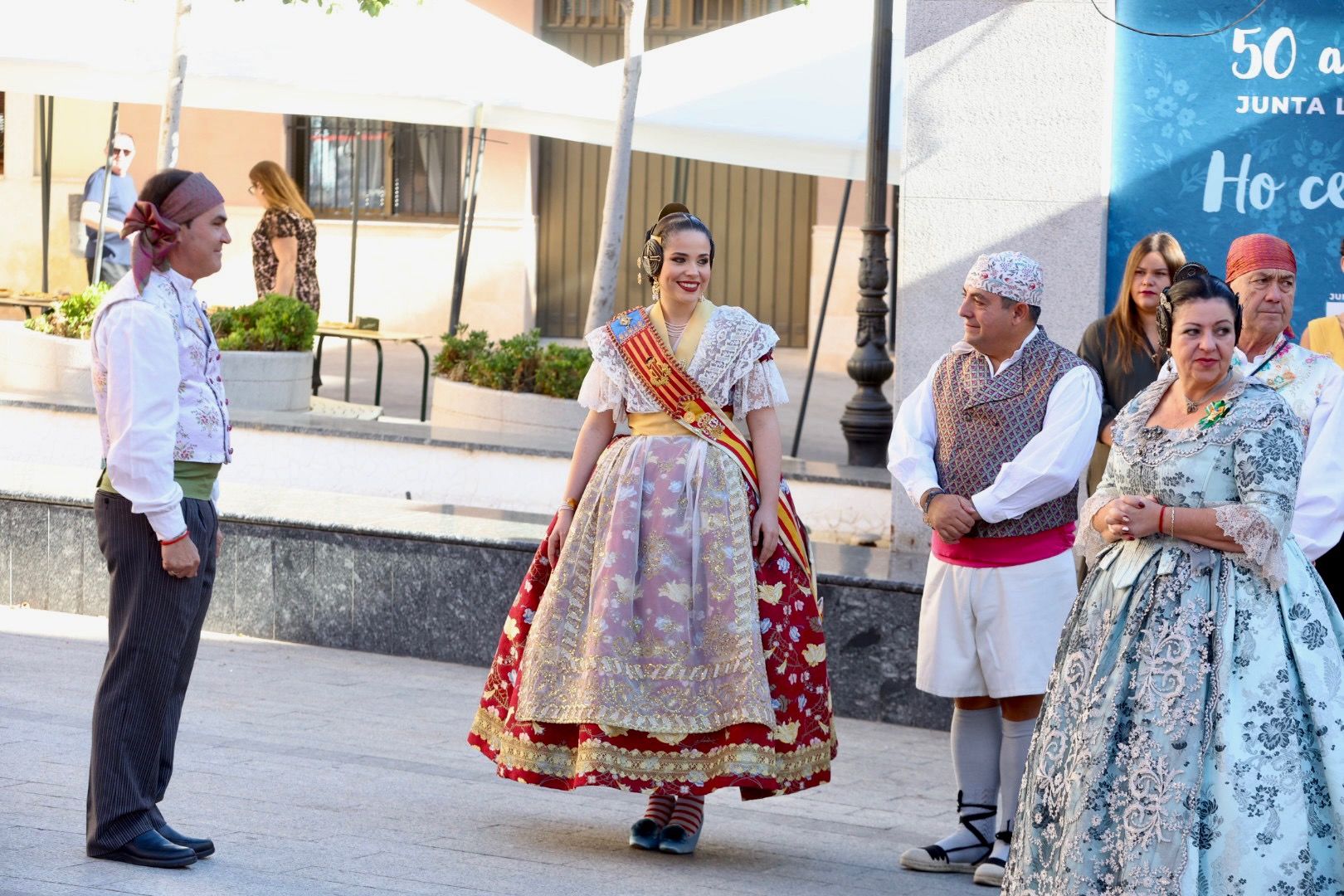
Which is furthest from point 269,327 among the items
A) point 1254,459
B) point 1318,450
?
point 1254,459

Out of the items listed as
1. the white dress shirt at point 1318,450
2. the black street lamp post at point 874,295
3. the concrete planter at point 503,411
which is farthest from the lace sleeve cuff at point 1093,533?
the concrete planter at point 503,411

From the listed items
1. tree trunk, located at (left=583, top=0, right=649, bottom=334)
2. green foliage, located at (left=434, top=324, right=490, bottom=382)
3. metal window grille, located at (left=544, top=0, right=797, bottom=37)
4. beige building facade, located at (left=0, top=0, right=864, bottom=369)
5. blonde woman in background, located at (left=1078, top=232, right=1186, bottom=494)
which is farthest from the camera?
beige building facade, located at (left=0, top=0, right=864, bottom=369)

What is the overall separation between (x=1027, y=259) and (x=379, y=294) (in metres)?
17.1

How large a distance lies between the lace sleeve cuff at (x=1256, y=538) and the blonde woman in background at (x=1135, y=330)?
2172 millimetres

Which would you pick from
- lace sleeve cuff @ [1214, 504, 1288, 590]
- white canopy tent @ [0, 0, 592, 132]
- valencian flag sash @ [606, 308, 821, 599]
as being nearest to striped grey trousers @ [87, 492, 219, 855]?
valencian flag sash @ [606, 308, 821, 599]

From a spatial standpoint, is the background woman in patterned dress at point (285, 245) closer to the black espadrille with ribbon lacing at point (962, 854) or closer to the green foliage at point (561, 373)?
the green foliage at point (561, 373)

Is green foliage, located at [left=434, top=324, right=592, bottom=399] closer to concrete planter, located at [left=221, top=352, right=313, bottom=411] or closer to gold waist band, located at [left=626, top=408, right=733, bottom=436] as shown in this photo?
concrete planter, located at [left=221, top=352, right=313, bottom=411]

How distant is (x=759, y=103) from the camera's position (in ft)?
39.8

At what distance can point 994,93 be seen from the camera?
28.0ft

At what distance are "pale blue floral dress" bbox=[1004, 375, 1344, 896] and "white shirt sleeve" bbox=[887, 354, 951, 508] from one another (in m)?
1.06

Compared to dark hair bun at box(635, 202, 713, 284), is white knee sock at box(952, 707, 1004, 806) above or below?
below

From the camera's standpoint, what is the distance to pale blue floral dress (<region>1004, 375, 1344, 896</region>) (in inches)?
170

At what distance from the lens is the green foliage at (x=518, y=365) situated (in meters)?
11.4

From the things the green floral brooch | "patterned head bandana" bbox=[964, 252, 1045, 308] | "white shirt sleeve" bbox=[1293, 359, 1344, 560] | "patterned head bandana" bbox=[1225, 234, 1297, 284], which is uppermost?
"patterned head bandana" bbox=[1225, 234, 1297, 284]
